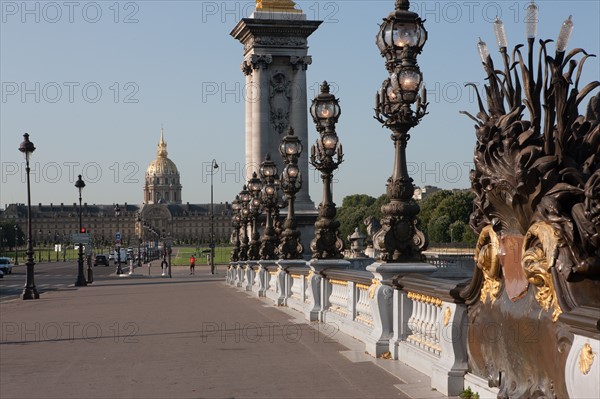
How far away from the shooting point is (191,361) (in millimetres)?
15602

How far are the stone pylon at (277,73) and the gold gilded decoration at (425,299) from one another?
55.2m

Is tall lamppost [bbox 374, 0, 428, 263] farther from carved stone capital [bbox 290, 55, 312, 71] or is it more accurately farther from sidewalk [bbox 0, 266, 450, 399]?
carved stone capital [bbox 290, 55, 312, 71]

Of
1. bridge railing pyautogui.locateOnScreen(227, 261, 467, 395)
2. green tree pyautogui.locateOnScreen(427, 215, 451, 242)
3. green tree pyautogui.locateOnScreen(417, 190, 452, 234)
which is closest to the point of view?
Answer: bridge railing pyautogui.locateOnScreen(227, 261, 467, 395)

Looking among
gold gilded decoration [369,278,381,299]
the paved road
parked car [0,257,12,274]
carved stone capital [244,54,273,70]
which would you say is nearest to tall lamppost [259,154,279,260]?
the paved road

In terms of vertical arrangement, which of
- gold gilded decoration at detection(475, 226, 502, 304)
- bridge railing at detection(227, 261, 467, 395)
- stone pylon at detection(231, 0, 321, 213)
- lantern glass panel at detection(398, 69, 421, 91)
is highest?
stone pylon at detection(231, 0, 321, 213)

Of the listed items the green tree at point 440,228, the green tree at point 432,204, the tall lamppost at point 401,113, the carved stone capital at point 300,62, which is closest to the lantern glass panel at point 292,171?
the tall lamppost at point 401,113

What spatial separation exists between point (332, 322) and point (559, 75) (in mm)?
12999

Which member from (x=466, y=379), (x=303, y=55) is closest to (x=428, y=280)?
(x=466, y=379)

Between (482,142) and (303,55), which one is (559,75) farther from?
(303,55)

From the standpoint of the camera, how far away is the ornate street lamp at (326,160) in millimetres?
22859

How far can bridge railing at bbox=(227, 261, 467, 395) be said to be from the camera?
11219 millimetres

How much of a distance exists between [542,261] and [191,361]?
8.21 m

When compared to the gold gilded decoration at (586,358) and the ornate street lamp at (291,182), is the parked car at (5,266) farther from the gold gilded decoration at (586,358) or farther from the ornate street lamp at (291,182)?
the gold gilded decoration at (586,358)

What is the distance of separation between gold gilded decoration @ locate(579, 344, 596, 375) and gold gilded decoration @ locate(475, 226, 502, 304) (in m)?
2.45
